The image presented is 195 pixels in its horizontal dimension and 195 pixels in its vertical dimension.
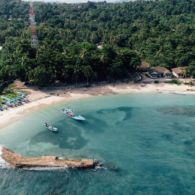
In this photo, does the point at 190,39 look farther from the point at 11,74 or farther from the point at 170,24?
the point at 11,74

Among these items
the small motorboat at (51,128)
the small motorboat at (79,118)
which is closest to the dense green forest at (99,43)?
the small motorboat at (79,118)

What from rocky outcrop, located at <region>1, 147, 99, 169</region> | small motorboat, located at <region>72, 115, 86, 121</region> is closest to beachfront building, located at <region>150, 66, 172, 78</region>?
small motorboat, located at <region>72, 115, 86, 121</region>

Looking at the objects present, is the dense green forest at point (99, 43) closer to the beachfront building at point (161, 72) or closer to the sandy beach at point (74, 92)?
the beachfront building at point (161, 72)

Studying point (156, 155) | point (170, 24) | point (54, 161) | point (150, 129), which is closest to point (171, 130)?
point (150, 129)

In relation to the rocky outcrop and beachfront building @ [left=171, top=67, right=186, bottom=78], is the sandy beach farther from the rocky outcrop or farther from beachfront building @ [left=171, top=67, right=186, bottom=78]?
the rocky outcrop

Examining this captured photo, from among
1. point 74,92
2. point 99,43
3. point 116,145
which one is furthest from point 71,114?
point 99,43

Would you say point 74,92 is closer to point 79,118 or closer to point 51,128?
point 79,118
